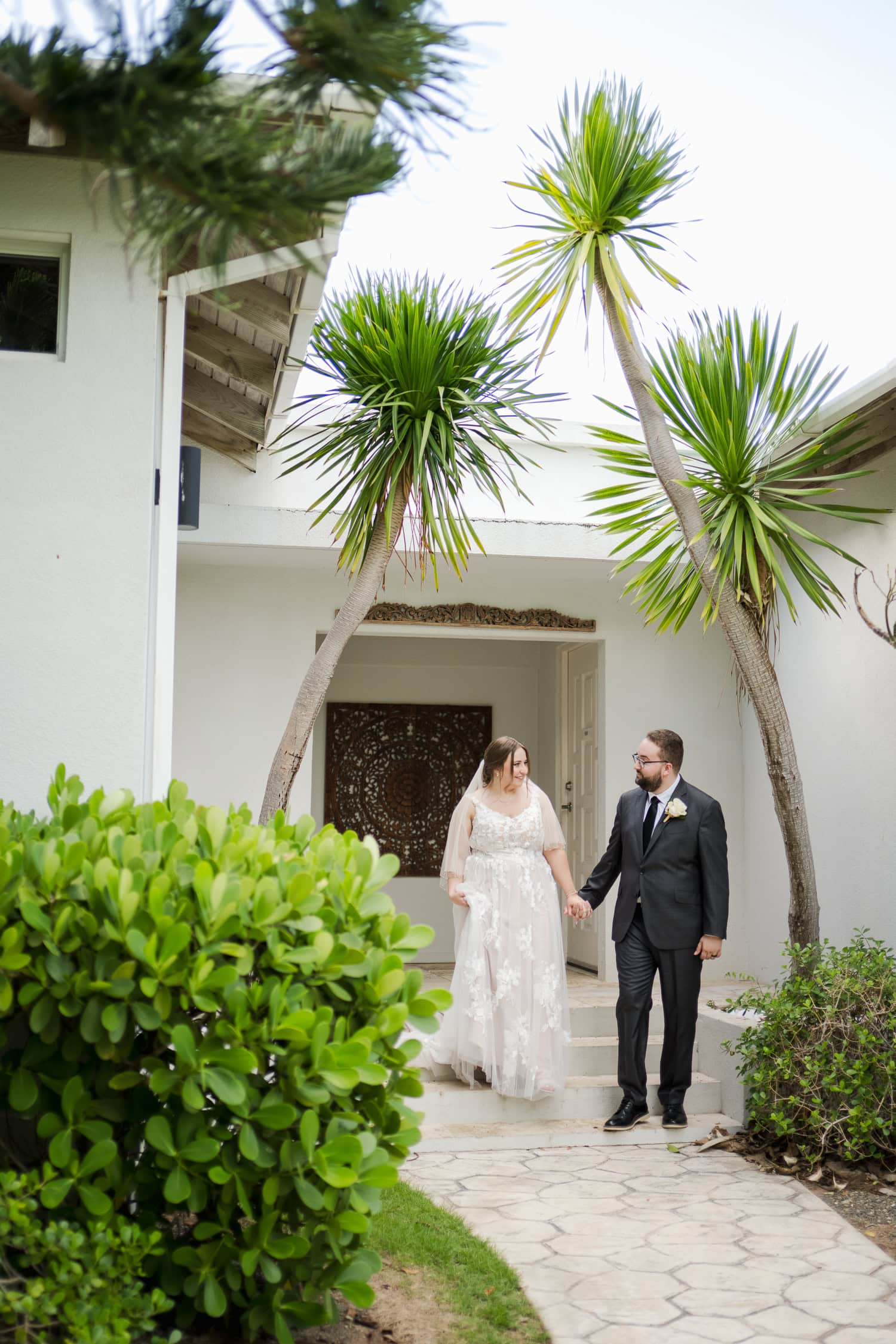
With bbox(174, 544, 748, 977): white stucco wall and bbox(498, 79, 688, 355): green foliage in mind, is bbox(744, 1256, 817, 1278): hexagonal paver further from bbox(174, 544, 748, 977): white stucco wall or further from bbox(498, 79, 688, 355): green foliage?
bbox(174, 544, 748, 977): white stucco wall

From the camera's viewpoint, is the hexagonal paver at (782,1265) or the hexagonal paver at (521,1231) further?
the hexagonal paver at (521,1231)

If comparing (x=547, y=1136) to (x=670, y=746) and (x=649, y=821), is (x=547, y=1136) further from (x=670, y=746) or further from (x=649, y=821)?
(x=670, y=746)

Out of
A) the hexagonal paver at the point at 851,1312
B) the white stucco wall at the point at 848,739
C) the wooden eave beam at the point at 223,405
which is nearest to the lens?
the hexagonal paver at the point at 851,1312

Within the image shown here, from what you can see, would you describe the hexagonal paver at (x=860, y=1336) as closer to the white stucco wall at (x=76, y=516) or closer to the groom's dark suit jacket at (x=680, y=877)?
the groom's dark suit jacket at (x=680, y=877)

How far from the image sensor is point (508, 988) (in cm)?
566

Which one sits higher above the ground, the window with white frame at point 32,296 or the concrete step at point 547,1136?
the window with white frame at point 32,296

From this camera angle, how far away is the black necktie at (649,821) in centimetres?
571

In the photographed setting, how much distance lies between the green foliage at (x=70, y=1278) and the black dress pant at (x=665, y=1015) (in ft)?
10.9

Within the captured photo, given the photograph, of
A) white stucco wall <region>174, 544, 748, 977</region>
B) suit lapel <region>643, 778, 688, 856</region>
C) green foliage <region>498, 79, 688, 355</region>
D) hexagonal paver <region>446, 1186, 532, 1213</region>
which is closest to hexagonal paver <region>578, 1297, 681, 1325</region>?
hexagonal paver <region>446, 1186, 532, 1213</region>

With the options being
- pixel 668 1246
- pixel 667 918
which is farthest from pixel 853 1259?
pixel 667 918

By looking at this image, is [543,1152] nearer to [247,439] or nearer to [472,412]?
[472,412]

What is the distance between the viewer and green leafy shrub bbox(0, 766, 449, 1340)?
8.20 ft

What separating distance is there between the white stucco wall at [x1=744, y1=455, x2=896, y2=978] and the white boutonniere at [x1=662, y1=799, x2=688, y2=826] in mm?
1428

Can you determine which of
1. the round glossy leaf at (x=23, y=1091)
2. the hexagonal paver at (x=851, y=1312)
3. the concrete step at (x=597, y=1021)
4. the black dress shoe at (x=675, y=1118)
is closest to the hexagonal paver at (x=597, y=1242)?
the hexagonal paver at (x=851, y=1312)
